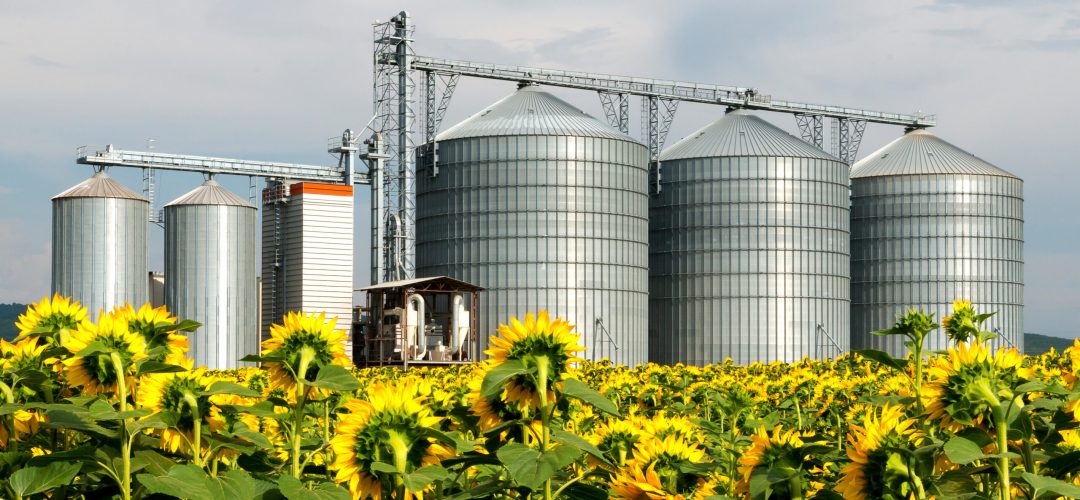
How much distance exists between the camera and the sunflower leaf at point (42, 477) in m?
4.29

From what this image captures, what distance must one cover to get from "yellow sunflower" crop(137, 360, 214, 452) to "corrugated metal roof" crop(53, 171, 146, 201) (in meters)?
63.0

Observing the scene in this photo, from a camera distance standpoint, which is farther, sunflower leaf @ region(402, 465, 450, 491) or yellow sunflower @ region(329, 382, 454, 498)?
yellow sunflower @ region(329, 382, 454, 498)

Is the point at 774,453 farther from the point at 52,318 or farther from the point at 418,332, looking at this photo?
the point at 418,332

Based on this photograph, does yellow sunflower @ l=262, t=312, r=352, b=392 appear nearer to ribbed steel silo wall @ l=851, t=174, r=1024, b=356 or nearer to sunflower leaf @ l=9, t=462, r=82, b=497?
sunflower leaf @ l=9, t=462, r=82, b=497

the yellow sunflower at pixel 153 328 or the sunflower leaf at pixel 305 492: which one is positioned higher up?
the yellow sunflower at pixel 153 328

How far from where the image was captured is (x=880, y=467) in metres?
3.69

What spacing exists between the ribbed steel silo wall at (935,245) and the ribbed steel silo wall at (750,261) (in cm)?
707

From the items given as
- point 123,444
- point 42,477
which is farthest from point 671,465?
point 42,477

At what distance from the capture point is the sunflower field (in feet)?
12.5

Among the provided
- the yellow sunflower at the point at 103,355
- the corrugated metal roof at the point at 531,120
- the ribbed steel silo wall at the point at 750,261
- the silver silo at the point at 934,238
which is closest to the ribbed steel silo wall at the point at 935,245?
the silver silo at the point at 934,238

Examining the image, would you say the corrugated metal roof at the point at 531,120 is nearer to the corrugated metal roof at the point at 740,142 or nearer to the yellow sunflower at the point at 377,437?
the corrugated metal roof at the point at 740,142

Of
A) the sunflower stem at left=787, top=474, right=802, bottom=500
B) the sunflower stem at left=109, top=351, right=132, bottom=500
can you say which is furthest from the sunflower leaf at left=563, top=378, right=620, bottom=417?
the sunflower stem at left=109, top=351, right=132, bottom=500

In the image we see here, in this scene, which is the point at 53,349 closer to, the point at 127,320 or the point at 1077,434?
the point at 127,320

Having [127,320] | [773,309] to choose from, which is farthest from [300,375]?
[773,309]
